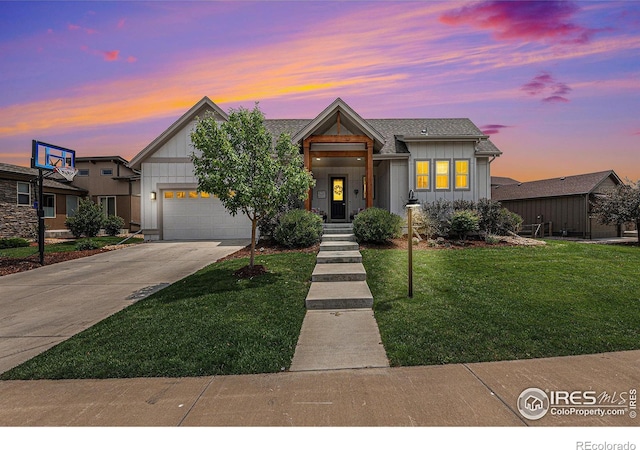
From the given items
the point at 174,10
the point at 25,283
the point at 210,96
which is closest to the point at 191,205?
the point at 210,96

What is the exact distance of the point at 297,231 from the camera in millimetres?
10359

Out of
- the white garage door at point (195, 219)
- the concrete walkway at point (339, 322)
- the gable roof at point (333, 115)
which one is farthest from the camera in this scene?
the white garage door at point (195, 219)

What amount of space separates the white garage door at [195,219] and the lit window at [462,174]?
997 cm

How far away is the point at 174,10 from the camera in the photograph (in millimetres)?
8180

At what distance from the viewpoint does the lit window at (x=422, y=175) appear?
45.4ft

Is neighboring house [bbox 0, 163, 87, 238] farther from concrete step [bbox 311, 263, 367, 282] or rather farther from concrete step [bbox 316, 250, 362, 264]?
concrete step [bbox 311, 263, 367, 282]

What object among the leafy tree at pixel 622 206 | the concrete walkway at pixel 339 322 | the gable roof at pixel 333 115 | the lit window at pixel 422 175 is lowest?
the concrete walkway at pixel 339 322

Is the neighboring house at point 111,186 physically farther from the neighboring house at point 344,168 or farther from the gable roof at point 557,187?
the gable roof at point 557,187

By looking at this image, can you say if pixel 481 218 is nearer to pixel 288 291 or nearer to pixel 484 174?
pixel 484 174

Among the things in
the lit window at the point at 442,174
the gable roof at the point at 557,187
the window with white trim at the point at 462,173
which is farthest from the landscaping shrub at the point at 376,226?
the gable roof at the point at 557,187

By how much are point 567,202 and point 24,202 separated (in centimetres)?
3522

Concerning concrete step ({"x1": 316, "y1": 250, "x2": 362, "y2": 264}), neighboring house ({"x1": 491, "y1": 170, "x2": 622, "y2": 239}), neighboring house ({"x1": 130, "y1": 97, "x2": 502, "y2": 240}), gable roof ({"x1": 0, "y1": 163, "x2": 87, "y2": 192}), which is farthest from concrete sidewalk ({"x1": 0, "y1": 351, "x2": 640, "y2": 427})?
gable roof ({"x1": 0, "y1": 163, "x2": 87, "y2": 192})

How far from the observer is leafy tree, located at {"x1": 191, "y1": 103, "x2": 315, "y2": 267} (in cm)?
705

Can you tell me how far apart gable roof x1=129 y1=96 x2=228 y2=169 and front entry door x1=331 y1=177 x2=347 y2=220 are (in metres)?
6.40
